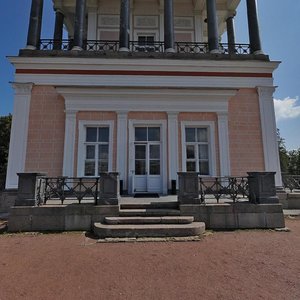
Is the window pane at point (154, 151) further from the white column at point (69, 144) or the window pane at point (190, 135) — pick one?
the white column at point (69, 144)

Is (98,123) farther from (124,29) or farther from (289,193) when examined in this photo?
(289,193)

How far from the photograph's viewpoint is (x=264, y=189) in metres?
6.99

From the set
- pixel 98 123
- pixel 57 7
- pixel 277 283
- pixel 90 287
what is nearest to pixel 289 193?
pixel 277 283

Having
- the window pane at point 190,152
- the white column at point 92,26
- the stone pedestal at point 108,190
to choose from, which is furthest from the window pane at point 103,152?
the white column at point 92,26

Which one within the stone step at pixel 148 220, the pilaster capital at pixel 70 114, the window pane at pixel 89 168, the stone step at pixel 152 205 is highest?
the pilaster capital at pixel 70 114

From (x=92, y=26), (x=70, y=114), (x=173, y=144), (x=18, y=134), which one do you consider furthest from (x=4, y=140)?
(x=173, y=144)

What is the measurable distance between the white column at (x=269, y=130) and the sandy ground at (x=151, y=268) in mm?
5320

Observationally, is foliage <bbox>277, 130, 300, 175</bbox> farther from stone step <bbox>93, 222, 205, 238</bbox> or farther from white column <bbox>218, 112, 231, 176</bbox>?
stone step <bbox>93, 222, 205, 238</bbox>

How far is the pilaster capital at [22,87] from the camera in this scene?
10.6m

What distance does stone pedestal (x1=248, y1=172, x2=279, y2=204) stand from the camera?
6938 millimetres

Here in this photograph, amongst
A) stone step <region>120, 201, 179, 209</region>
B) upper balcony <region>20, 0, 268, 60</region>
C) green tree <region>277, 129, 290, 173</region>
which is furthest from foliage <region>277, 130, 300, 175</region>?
stone step <region>120, 201, 179, 209</region>

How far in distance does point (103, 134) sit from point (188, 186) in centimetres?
515

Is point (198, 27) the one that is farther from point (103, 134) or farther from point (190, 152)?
point (103, 134)

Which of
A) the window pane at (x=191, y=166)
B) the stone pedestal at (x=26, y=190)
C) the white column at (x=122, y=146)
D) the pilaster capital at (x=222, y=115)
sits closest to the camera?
the stone pedestal at (x=26, y=190)
